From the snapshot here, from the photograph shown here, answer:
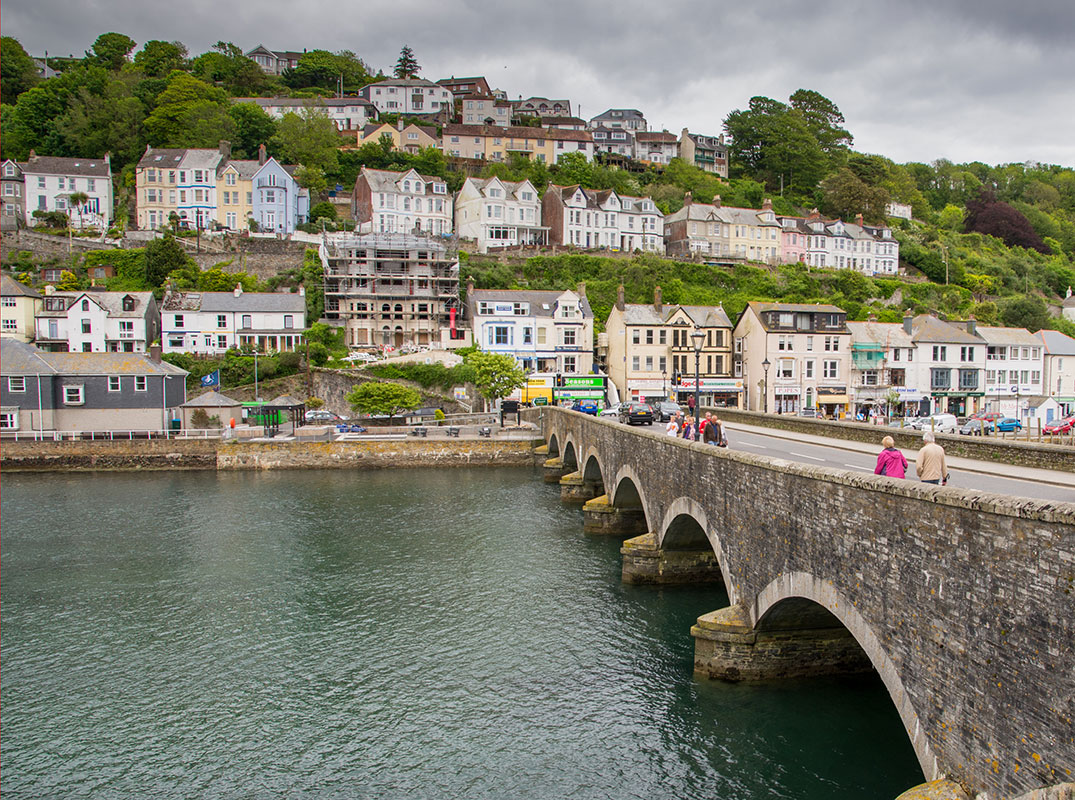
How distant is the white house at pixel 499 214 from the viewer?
9081 cm

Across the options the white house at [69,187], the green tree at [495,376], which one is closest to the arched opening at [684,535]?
the green tree at [495,376]

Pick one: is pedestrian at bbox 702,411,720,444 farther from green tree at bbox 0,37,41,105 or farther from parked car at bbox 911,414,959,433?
green tree at bbox 0,37,41,105

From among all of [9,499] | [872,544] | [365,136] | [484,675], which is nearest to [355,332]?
[9,499]

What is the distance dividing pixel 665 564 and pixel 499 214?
240 ft

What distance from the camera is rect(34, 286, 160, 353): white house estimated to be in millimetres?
67000

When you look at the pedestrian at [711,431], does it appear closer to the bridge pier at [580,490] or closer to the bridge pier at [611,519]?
the bridge pier at [611,519]

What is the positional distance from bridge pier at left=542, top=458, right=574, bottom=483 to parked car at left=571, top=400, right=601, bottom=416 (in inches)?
410

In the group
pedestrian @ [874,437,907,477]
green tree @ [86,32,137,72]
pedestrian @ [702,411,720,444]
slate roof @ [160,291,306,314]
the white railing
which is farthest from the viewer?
green tree @ [86,32,137,72]

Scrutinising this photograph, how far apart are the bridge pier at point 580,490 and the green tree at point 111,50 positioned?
427 ft

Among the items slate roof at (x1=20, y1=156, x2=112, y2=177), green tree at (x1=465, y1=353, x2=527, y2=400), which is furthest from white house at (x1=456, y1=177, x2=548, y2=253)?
slate roof at (x1=20, y1=156, x2=112, y2=177)

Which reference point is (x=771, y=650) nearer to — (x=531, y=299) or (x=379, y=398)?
(x=379, y=398)

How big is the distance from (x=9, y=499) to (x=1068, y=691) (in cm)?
4938

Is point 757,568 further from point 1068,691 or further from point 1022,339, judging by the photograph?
point 1022,339

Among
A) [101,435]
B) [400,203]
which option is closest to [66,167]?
[400,203]
